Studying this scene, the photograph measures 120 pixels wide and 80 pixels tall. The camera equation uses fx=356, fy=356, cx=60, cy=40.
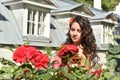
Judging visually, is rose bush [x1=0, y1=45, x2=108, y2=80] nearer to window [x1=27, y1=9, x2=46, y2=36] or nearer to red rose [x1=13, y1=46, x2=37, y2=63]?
red rose [x1=13, y1=46, x2=37, y2=63]

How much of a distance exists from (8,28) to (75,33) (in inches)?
373

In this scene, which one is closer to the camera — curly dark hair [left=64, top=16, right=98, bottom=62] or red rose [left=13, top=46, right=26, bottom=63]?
red rose [left=13, top=46, right=26, bottom=63]

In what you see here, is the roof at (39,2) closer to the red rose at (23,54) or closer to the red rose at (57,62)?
the red rose at (57,62)

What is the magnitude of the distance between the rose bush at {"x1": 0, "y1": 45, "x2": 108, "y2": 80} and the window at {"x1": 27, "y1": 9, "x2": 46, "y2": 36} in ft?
36.6

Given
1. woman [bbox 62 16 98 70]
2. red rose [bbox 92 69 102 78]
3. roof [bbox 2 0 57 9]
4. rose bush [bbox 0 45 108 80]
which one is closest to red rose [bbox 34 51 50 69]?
rose bush [bbox 0 45 108 80]

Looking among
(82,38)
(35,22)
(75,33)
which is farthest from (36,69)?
(35,22)

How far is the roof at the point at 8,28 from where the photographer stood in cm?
1184

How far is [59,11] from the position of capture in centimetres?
1569

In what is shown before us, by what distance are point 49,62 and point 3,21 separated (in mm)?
10808

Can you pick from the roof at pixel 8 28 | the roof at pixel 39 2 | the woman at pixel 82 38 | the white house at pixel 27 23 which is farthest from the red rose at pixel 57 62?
the roof at pixel 39 2

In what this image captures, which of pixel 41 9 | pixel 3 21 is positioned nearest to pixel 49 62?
pixel 3 21

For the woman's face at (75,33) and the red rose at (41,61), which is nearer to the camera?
the red rose at (41,61)

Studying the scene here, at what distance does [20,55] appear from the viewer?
165cm

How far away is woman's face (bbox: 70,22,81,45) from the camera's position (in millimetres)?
3066
